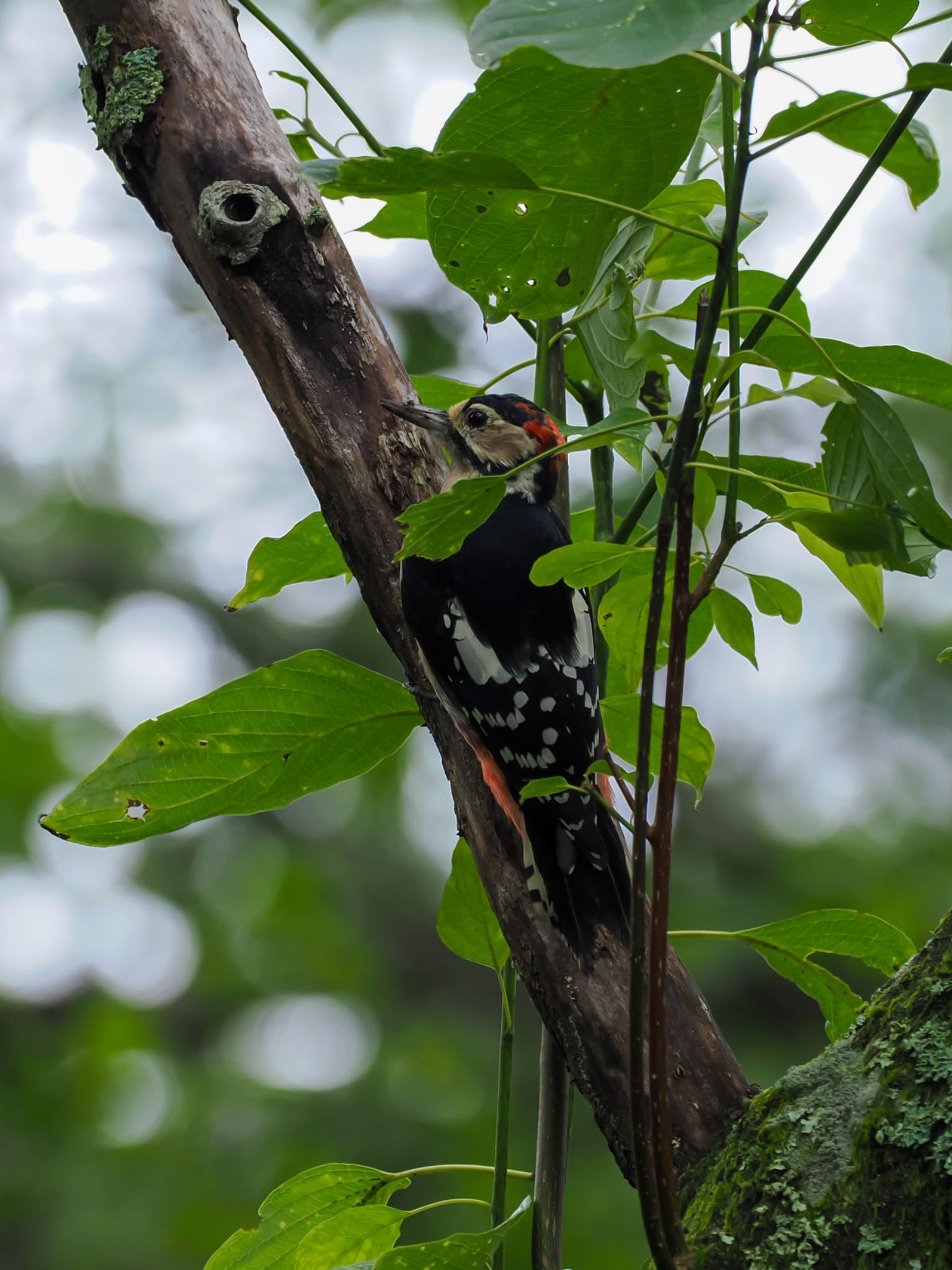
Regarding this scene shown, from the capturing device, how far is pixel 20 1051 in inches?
246

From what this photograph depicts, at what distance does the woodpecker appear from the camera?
A: 1438 millimetres

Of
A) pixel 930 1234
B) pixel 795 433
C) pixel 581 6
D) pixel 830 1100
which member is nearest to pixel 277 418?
pixel 581 6

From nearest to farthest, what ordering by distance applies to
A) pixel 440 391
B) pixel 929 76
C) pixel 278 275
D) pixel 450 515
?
pixel 929 76 < pixel 450 515 < pixel 278 275 < pixel 440 391

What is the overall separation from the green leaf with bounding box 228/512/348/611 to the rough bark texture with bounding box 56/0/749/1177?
2.2 inches

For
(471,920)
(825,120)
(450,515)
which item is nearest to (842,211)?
(825,120)

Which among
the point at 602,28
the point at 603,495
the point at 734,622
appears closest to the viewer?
the point at 602,28

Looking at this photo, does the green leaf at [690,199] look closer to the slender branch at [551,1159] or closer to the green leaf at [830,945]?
the green leaf at [830,945]

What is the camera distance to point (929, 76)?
75 centimetres

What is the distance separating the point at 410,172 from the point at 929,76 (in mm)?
362

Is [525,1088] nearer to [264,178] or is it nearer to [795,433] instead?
[795,433]

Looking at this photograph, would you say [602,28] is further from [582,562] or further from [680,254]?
[680,254]

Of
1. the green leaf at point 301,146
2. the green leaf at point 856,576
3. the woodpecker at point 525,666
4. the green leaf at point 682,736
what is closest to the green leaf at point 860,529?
the green leaf at point 856,576

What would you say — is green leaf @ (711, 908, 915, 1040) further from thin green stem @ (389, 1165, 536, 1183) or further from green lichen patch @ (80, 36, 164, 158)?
green lichen patch @ (80, 36, 164, 158)

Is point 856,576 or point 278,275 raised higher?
point 278,275
